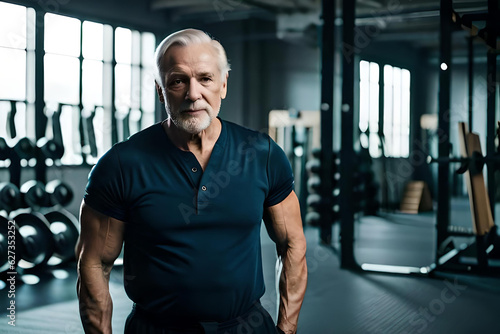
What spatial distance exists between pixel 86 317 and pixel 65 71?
19.2 ft

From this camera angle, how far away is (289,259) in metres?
1.14

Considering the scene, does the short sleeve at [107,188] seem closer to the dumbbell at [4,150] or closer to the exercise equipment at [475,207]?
the exercise equipment at [475,207]

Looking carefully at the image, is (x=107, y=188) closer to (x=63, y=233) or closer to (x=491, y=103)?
(x=63, y=233)

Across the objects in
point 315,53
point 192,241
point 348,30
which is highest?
point 315,53

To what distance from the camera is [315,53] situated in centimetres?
848

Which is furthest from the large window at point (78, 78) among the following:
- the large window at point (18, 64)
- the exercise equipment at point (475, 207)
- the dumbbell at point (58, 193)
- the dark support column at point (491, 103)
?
the dark support column at point (491, 103)

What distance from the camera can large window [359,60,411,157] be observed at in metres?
8.66

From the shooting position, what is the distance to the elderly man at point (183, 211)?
3.22ft

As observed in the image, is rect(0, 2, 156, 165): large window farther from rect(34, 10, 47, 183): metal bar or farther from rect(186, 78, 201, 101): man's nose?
rect(186, 78, 201, 101): man's nose

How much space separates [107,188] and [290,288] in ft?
1.39

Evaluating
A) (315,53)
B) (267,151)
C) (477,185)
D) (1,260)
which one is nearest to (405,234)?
(477,185)

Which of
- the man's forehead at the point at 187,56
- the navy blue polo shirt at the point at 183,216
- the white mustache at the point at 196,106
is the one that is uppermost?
the man's forehead at the point at 187,56

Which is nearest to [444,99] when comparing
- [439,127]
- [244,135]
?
[439,127]

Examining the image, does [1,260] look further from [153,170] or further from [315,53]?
[315,53]
